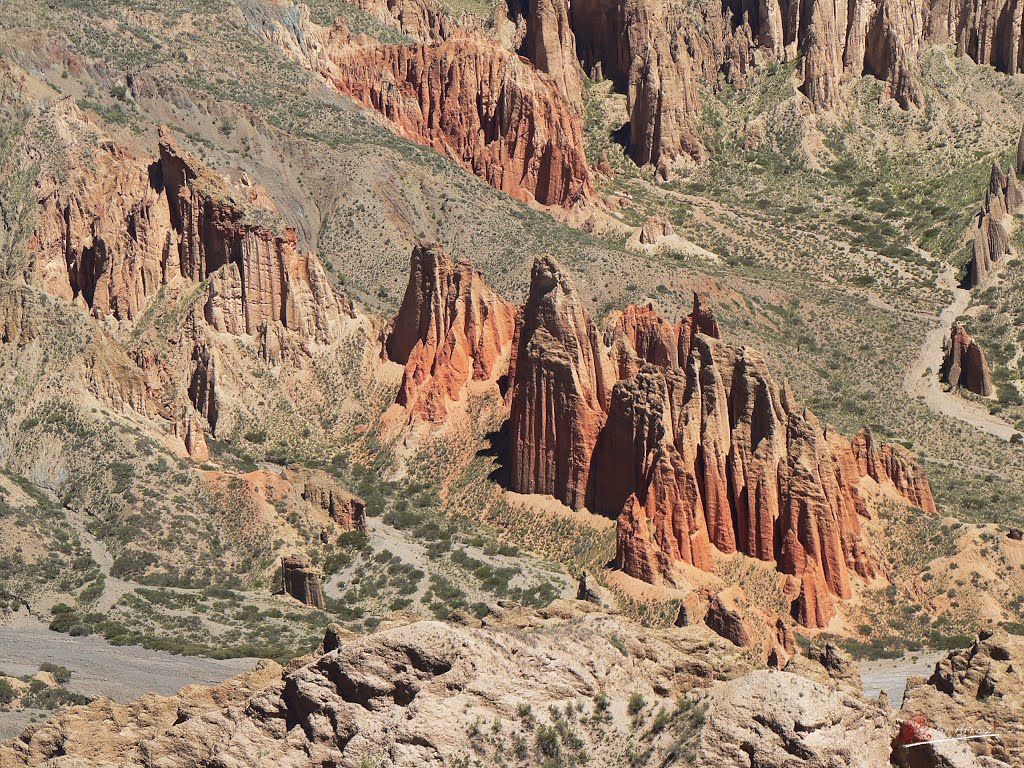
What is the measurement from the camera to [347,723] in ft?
68.2

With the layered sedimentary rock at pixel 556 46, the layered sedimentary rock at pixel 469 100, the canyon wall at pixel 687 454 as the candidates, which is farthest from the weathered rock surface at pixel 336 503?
the layered sedimentary rock at pixel 556 46

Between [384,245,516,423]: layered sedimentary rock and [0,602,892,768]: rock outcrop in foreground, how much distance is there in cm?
6007

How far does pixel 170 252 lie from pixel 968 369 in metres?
61.4

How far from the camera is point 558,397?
7125cm

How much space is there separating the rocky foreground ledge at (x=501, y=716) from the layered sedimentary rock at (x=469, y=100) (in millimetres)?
119959

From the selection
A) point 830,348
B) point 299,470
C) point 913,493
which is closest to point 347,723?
point 913,493

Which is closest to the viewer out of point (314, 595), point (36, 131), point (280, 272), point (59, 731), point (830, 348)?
point (59, 731)

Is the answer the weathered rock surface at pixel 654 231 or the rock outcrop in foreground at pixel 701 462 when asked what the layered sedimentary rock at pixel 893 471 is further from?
the weathered rock surface at pixel 654 231

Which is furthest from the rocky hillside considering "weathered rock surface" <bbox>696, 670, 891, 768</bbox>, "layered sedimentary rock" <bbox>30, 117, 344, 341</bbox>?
"layered sedimentary rock" <bbox>30, 117, 344, 341</bbox>

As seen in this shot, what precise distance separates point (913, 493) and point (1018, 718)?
158ft

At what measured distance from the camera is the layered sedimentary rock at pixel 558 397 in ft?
230

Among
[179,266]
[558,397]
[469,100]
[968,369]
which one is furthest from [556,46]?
[558,397]

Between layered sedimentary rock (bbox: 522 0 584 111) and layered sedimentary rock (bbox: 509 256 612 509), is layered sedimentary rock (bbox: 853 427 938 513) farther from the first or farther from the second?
layered sedimentary rock (bbox: 522 0 584 111)

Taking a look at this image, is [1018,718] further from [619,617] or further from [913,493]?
[913,493]
